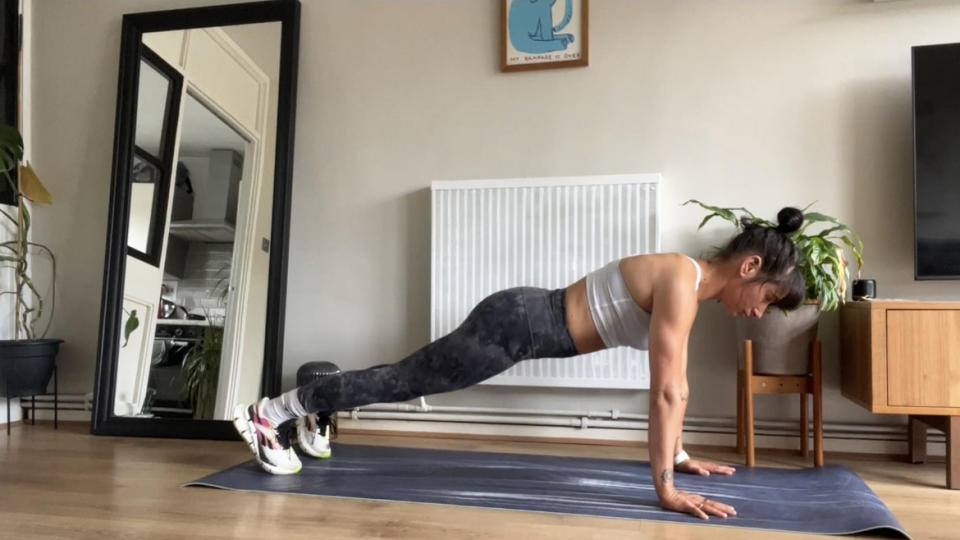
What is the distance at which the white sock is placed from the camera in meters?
2.10

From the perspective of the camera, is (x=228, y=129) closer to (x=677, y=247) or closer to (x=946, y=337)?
(x=677, y=247)

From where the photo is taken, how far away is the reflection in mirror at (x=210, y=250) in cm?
290

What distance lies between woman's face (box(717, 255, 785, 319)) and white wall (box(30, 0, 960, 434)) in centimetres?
80

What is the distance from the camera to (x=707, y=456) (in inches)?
99.3

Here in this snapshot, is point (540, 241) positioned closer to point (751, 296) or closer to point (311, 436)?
point (751, 296)

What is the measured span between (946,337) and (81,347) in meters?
3.42

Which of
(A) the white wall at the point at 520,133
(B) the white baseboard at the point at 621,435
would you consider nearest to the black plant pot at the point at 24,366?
(A) the white wall at the point at 520,133

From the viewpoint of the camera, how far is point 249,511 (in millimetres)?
1785

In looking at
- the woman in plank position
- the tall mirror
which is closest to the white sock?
the woman in plank position

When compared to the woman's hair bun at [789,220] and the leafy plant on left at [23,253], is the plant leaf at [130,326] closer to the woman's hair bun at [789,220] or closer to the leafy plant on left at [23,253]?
the leafy plant on left at [23,253]

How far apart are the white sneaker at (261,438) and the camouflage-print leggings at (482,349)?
0.95 ft

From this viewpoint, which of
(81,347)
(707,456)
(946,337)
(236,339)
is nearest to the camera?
(946,337)

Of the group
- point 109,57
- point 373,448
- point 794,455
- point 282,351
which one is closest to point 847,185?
point 794,455

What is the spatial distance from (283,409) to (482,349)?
2.17ft
